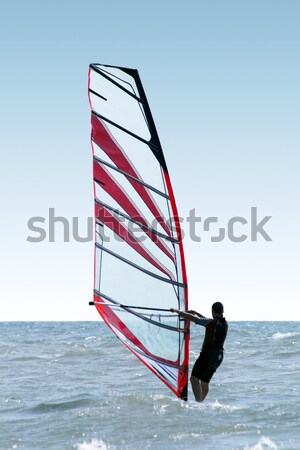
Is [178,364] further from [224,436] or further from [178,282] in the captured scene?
[224,436]

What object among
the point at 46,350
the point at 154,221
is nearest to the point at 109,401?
the point at 154,221

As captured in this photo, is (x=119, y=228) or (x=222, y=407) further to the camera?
(x=222, y=407)

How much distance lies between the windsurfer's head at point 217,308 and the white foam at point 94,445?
2655 millimetres

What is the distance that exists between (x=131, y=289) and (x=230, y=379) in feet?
25.7

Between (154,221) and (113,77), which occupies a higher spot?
(113,77)

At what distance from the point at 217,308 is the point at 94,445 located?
288 centimetres

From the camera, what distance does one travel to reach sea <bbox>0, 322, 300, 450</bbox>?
28.3ft

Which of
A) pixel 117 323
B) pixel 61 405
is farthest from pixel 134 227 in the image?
pixel 61 405

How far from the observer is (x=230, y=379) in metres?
14.7

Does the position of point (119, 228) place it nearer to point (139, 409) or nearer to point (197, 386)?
point (197, 386)

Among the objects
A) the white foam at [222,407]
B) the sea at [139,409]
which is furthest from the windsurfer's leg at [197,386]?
the white foam at [222,407]

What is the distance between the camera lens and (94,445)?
8438 mm

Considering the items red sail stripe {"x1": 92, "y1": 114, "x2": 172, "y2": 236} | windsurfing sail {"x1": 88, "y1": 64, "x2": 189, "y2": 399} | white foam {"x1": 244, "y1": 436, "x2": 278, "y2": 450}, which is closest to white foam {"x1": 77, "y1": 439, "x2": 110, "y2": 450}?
windsurfing sail {"x1": 88, "y1": 64, "x2": 189, "y2": 399}

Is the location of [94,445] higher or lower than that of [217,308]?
lower
